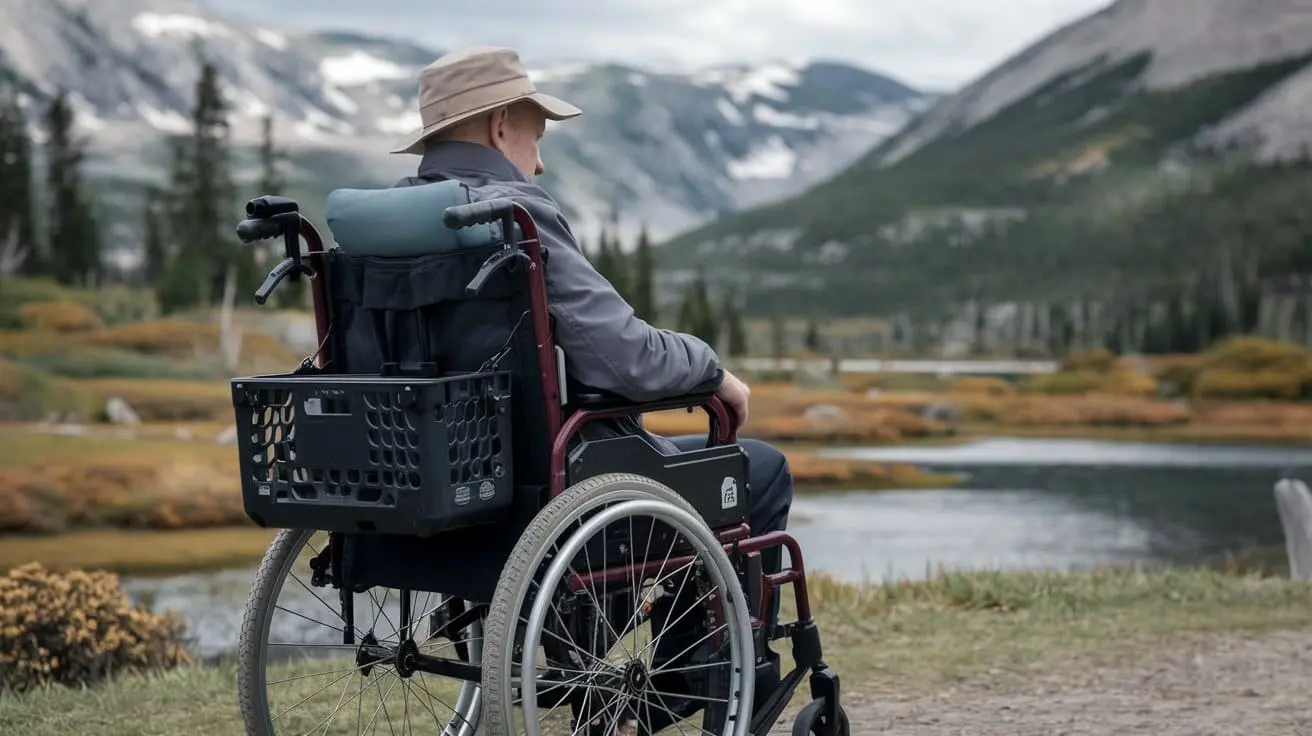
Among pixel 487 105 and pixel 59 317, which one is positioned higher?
pixel 59 317

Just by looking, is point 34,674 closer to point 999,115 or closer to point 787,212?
point 787,212

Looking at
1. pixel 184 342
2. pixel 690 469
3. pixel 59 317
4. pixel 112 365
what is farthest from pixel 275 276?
pixel 184 342

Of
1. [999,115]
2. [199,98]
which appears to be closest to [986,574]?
[199,98]

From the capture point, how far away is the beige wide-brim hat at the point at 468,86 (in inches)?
126

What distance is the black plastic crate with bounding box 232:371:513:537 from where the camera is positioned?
9.32ft

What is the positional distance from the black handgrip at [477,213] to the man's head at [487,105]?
38cm

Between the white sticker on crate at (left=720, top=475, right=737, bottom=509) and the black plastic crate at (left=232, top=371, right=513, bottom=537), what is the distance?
0.60 m

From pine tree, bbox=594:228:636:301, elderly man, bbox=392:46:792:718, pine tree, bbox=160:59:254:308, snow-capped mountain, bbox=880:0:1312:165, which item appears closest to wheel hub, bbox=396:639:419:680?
elderly man, bbox=392:46:792:718

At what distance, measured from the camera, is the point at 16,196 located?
36094 mm

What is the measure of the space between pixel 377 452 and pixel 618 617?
760mm

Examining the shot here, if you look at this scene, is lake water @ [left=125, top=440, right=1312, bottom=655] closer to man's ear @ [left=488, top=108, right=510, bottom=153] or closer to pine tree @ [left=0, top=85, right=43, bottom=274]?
man's ear @ [left=488, top=108, right=510, bottom=153]

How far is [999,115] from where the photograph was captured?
14125 cm

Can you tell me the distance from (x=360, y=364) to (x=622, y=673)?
873 millimetres

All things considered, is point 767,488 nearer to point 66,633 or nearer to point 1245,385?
point 66,633
